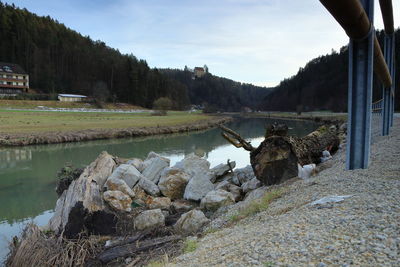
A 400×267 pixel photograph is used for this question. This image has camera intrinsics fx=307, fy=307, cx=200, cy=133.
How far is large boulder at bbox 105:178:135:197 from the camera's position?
29.3ft

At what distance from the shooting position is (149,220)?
22.5ft

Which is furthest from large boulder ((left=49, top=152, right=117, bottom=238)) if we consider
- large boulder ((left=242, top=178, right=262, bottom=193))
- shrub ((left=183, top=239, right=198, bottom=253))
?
large boulder ((left=242, top=178, right=262, bottom=193))

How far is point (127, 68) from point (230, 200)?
90.7 m

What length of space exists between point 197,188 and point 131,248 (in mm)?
3850

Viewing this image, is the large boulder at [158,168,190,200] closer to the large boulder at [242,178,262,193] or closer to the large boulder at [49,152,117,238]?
the large boulder at [242,178,262,193]

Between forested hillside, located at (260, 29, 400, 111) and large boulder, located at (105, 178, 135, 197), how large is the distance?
9378 cm

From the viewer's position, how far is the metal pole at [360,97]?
5.95m

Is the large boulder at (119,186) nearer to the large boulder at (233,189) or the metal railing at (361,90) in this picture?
the large boulder at (233,189)

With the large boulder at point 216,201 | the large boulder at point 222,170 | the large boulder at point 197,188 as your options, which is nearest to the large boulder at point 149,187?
the large boulder at point 197,188

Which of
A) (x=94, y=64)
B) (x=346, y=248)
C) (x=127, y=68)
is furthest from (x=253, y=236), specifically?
(x=94, y=64)

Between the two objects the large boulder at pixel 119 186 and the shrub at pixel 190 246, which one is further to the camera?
the large boulder at pixel 119 186

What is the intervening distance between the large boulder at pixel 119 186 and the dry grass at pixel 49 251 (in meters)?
2.97

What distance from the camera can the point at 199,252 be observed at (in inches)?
157

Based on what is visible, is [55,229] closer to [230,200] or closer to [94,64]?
[230,200]
